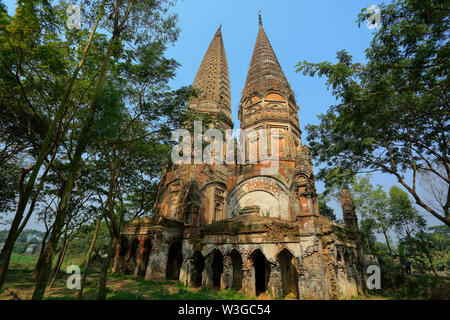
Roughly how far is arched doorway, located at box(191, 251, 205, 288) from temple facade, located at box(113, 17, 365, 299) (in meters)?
0.06

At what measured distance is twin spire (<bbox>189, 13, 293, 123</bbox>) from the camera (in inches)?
992

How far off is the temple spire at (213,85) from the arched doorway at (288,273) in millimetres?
18957

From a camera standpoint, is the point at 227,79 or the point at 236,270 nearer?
the point at 236,270

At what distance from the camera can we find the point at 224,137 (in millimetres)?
25500

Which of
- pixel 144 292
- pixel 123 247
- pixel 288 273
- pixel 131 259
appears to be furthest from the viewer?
pixel 123 247

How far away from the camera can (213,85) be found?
101ft

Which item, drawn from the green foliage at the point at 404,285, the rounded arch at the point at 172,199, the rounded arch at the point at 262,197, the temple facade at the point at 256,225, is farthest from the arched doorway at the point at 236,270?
the green foliage at the point at 404,285

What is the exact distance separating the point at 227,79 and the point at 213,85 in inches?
165

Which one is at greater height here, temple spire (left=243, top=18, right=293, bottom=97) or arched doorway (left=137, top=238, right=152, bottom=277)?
temple spire (left=243, top=18, right=293, bottom=97)

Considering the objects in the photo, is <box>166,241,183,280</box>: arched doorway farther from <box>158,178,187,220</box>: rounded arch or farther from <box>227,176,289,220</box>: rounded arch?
<box>227,176,289,220</box>: rounded arch

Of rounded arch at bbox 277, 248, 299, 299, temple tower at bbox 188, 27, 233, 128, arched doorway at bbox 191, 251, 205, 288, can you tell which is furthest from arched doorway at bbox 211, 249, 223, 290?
temple tower at bbox 188, 27, 233, 128
